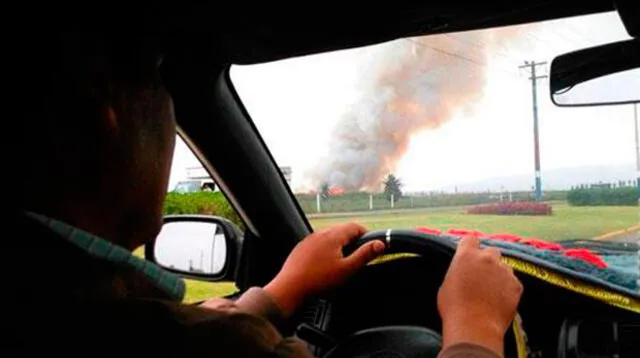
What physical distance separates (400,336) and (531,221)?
893 mm

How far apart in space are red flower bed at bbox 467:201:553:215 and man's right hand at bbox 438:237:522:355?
2.53 ft

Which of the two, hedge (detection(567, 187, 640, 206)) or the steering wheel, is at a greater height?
hedge (detection(567, 187, 640, 206))

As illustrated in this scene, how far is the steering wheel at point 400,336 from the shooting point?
1.79m

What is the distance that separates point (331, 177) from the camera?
2928 millimetres

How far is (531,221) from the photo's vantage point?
2500mm

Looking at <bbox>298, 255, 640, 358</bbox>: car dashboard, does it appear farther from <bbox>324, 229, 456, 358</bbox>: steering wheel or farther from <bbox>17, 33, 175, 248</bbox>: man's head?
<bbox>17, 33, 175, 248</bbox>: man's head

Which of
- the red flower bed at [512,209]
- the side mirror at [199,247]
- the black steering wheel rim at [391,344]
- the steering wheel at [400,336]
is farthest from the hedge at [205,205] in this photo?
the black steering wheel rim at [391,344]

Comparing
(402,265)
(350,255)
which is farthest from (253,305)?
(402,265)

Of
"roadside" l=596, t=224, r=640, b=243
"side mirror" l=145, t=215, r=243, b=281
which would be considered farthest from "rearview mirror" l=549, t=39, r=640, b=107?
"side mirror" l=145, t=215, r=243, b=281

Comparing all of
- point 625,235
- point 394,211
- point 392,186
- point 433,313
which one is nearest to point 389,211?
point 394,211

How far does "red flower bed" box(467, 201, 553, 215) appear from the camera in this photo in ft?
8.14

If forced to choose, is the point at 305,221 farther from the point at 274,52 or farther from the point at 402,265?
the point at 402,265

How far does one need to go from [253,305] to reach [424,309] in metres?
0.52

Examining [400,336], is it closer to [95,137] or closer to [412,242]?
[412,242]
